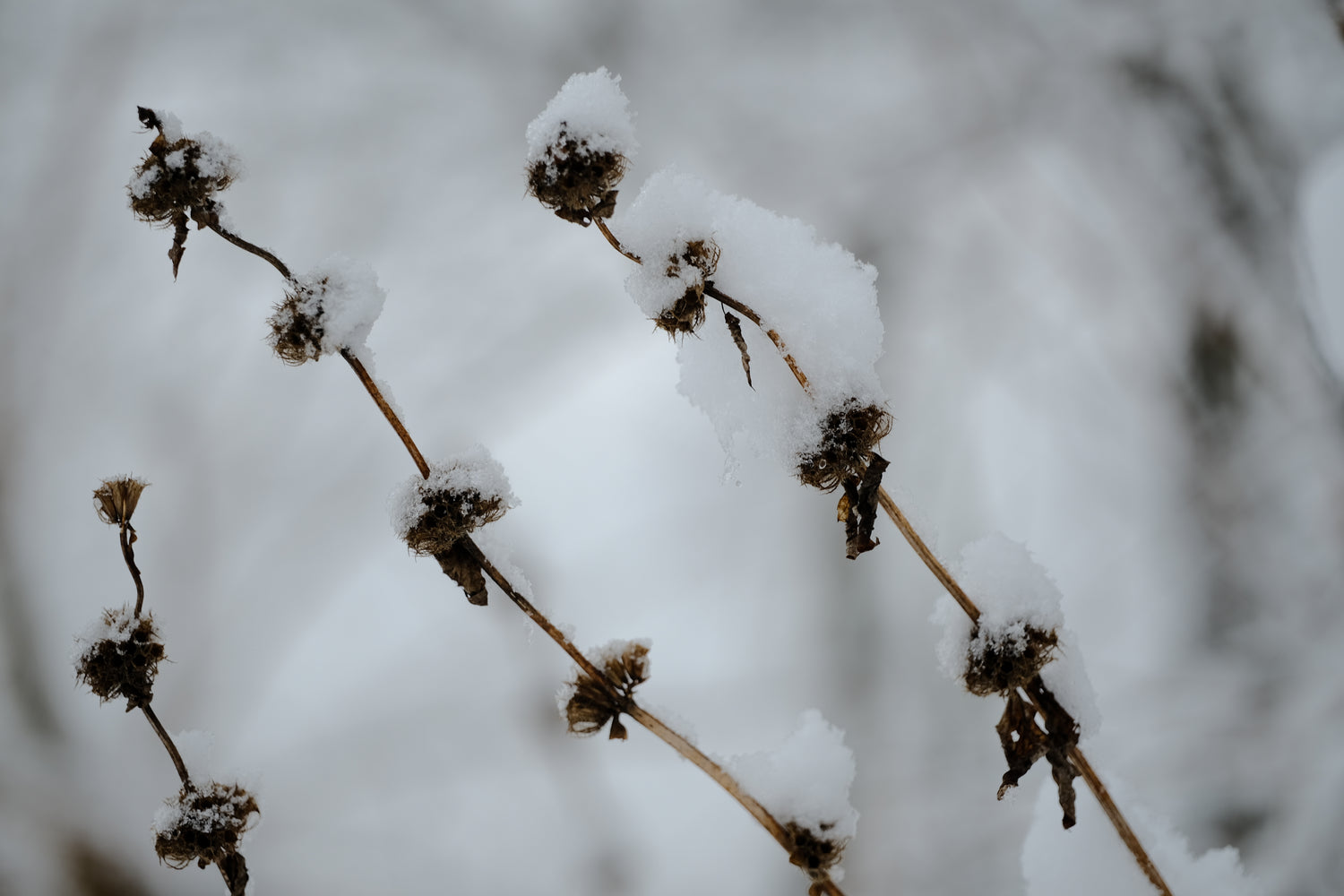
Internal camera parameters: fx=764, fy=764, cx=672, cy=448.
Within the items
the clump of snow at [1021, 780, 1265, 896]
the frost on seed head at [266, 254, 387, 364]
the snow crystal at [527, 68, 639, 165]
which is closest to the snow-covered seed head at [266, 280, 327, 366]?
the frost on seed head at [266, 254, 387, 364]

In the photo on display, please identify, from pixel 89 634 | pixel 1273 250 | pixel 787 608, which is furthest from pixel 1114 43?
pixel 89 634

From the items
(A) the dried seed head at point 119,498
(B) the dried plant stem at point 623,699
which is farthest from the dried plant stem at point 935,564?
(A) the dried seed head at point 119,498

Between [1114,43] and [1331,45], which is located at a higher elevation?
[1114,43]

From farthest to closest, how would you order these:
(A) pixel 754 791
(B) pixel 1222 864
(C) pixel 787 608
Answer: (C) pixel 787 608, (B) pixel 1222 864, (A) pixel 754 791

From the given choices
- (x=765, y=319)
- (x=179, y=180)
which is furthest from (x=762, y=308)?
(x=179, y=180)

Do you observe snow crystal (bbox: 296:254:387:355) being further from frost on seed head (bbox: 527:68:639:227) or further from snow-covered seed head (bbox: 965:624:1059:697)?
snow-covered seed head (bbox: 965:624:1059:697)

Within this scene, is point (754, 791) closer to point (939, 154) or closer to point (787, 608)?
point (787, 608)

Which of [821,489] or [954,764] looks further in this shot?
[954,764]

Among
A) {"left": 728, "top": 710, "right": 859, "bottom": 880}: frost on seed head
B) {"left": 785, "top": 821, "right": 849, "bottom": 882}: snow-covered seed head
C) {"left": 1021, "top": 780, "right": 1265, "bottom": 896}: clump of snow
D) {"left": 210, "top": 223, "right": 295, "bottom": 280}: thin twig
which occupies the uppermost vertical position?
{"left": 210, "top": 223, "right": 295, "bottom": 280}: thin twig

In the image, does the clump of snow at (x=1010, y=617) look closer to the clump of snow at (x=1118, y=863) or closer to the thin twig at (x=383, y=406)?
the clump of snow at (x=1118, y=863)
